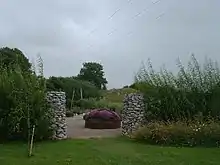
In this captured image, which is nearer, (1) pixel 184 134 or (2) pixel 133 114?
(1) pixel 184 134

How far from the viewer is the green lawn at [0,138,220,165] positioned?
10.1 meters

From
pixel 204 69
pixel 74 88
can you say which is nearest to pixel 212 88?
pixel 204 69

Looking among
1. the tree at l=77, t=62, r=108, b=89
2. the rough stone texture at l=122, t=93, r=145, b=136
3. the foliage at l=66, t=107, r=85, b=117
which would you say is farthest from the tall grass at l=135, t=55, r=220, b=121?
Answer: the tree at l=77, t=62, r=108, b=89

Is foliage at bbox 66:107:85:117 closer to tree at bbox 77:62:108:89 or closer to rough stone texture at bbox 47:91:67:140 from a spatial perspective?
rough stone texture at bbox 47:91:67:140

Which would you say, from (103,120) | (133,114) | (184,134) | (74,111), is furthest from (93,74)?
(184,134)

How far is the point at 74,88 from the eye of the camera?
124 ft

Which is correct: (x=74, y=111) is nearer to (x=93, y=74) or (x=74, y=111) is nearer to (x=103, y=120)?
(x=103, y=120)

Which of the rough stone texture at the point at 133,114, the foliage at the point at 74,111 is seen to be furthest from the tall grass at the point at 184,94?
the foliage at the point at 74,111

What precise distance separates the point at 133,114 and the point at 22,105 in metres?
5.68

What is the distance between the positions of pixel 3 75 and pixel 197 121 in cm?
717

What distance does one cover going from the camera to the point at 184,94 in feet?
51.6

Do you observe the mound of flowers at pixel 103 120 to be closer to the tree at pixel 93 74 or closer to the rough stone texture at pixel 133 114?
the rough stone texture at pixel 133 114

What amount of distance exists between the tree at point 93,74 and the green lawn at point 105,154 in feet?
129

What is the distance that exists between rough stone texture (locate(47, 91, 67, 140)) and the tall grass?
11.1ft
